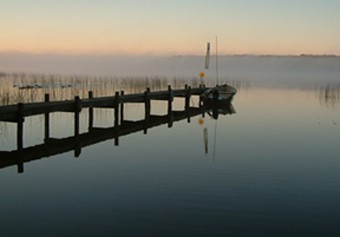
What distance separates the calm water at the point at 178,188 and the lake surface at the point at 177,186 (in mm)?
25

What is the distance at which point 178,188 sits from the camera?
11.3 metres

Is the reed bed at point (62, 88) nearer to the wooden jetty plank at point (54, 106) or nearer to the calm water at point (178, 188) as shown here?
the wooden jetty plank at point (54, 106)

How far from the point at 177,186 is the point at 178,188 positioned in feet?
0.62

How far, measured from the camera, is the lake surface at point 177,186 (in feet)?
28.5

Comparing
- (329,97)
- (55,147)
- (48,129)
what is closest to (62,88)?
(329,97)

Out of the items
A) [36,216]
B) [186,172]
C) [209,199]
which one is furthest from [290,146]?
[36,216]

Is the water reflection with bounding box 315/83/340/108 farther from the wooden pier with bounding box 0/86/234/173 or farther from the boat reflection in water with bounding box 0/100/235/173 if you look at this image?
the wooden pier with bounding box 0/86/234/173

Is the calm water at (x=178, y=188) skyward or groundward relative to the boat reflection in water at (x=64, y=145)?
groundward

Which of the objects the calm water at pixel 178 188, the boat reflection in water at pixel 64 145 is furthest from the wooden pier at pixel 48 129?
the calm water at pixel 178 188

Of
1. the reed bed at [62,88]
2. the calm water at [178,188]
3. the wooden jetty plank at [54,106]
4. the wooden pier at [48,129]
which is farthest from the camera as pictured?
the reed bed at [62,88]

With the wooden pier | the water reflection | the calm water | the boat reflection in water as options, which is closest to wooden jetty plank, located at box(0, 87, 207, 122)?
the wooden pier

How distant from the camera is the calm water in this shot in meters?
8.66

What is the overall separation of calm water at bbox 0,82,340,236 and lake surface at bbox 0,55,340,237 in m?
0.02

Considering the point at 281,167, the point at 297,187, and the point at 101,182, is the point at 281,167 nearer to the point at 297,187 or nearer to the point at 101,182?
the point at 297,187
